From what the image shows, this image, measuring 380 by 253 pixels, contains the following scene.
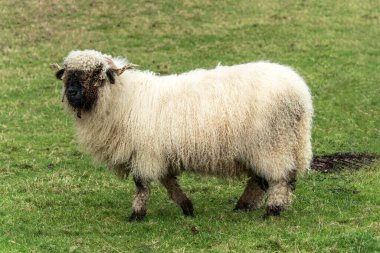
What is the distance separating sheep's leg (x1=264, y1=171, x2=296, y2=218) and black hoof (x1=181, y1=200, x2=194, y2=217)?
1.30 metres

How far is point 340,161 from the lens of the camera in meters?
15.0

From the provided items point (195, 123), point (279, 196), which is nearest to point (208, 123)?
point (195, 123)

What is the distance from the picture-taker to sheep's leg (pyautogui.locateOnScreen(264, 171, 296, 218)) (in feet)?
34.4

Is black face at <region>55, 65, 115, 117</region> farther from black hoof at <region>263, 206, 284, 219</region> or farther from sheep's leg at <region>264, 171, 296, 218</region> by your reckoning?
black hoof at <region>263, 206, 284, 219</region>

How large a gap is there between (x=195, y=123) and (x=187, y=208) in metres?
1.54

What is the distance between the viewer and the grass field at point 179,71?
31.0ft

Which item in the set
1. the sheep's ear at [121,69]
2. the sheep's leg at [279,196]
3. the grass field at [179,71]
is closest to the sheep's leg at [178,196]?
the grass field at [179,71]

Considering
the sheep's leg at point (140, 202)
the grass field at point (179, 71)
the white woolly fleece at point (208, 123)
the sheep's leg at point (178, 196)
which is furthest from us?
the sheep's leg at point (178, 196)

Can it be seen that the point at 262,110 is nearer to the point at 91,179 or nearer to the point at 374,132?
the point at 91,179

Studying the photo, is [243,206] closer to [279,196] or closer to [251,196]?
[251,196]

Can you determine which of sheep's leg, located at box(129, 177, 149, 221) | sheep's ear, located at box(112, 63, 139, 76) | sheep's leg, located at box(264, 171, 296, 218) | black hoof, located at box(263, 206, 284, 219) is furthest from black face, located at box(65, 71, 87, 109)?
black hoof, located at box(263, 206, 284, 219)

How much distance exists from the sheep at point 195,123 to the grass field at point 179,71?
82 cm

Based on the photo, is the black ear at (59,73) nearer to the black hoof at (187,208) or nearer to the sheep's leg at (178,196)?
the sheep's leg at (178,196)

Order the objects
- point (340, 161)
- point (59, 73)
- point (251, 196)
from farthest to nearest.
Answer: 1. point (340, 161)
2. point (251, 196)
3. point (59, 73)
